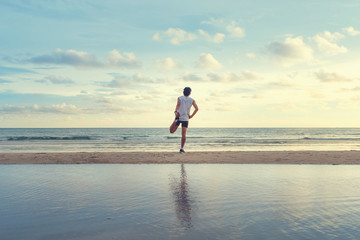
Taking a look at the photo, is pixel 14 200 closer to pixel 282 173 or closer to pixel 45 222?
pixel 45 222

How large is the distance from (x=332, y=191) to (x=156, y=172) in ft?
12.4

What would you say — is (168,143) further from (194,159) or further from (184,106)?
(194,159)

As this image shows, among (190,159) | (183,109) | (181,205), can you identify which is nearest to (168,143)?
(183,109)

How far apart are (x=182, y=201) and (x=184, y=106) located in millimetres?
6624

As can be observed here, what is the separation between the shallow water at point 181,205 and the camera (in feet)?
9.75

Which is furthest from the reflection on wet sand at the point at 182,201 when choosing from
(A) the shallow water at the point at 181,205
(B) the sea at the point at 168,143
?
(B) the sea at the point at 168,143

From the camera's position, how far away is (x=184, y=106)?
1064 centimetres

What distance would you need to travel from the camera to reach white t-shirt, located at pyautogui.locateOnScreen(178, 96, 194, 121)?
10625mm

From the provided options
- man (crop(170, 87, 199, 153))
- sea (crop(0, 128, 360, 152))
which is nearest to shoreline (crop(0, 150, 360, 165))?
man (crop(170, 87, 199, 153))

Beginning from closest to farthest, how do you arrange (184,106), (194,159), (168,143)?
1. (194,159)
2. (184,106)
3. (168,143)

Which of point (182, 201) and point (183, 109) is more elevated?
point (183, 109)

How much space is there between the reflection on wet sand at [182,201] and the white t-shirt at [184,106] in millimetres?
4555

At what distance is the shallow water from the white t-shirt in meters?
4.03

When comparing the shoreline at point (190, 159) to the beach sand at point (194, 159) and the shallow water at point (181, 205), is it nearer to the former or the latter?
the beach sand at point (194, 159)
